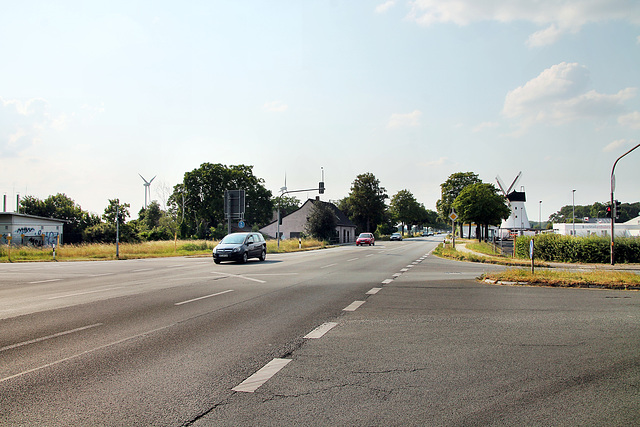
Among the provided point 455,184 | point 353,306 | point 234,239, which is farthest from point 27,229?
point 455,184

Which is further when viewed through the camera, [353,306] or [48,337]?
[353,306]

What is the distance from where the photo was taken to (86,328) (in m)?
7.40

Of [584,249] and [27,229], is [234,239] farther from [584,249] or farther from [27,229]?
[27,229]

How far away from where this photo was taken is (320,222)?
62062 mm

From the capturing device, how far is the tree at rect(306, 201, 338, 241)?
62281mm

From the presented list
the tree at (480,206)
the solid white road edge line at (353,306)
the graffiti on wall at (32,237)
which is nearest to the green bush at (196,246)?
the graffiti on wall at (32,237)

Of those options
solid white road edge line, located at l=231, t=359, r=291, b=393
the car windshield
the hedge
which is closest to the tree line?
the car windshield

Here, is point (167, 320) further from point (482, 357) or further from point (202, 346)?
point (482, 357)

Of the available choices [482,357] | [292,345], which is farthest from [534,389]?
[292,345]

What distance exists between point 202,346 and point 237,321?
1.80 m

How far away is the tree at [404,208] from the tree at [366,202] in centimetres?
1816

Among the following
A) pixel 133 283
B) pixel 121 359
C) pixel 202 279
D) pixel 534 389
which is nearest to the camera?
pixel 534 389

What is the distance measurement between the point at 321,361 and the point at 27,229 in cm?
4655

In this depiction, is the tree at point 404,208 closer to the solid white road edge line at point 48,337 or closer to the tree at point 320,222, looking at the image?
the tree at point 320,222
